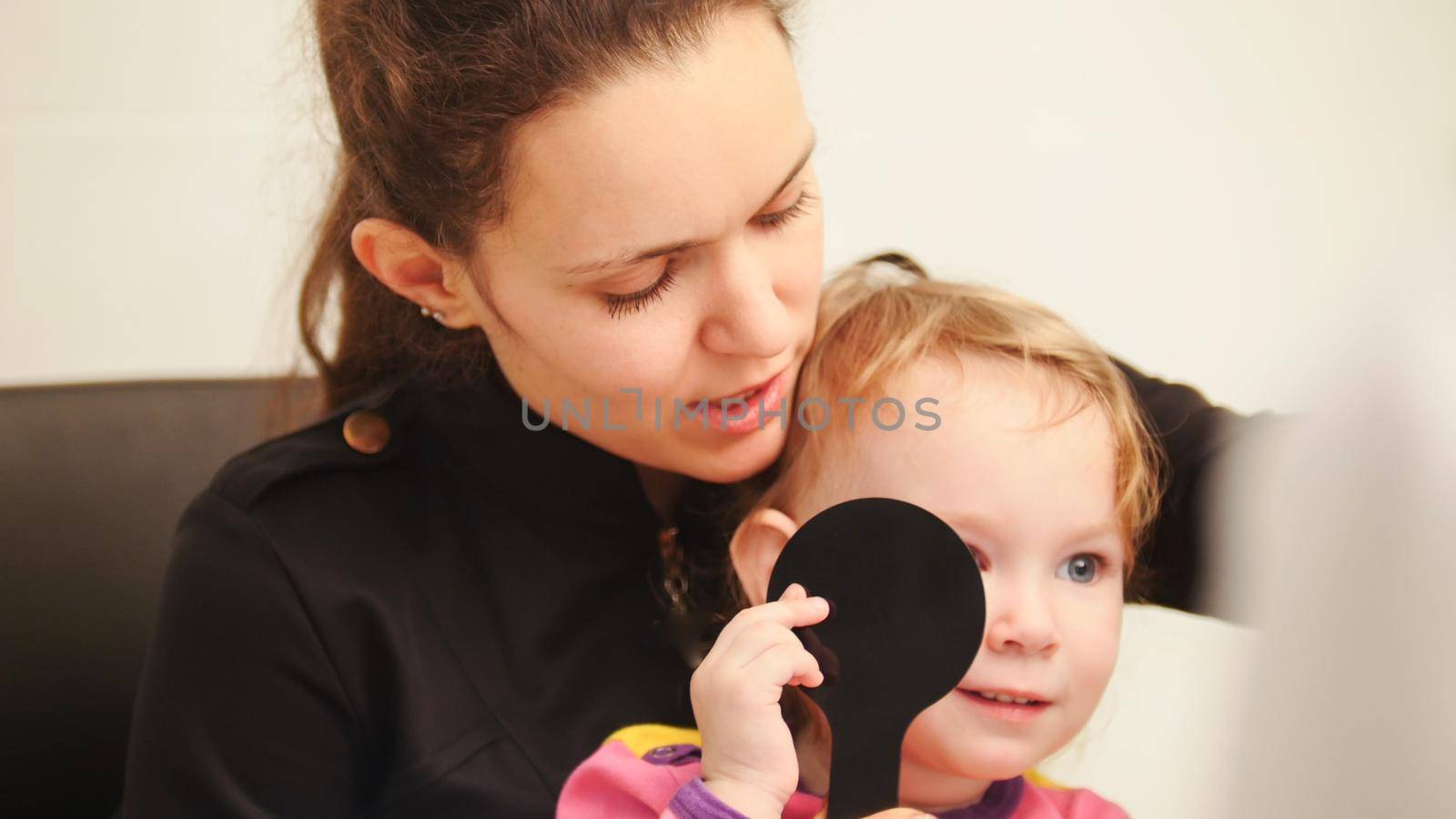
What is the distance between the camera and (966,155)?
1389 millimetres

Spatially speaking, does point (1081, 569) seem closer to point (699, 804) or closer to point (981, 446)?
point (981, 446)

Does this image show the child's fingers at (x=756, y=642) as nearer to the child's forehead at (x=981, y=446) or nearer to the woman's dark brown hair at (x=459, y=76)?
the child's forehead at (x=981, y=446)

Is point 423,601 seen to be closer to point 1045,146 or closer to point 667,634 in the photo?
point 667,634

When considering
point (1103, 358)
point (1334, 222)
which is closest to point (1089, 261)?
point (1334, 222)

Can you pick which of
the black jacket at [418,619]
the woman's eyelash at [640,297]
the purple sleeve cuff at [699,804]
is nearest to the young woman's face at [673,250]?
the woman's eyelash at [640,297]

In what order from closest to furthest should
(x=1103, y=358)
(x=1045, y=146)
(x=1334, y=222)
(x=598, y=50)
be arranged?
(x=598, y=50)
(x=1103, y=358)
(x=1334, y=222)
(x=1045, y=146)

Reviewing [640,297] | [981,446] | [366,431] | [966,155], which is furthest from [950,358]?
[966,155]

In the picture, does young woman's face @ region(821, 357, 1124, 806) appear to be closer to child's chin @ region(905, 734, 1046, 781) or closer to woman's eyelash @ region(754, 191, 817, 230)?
child's chin @ region(905, 734, 1046, 781)

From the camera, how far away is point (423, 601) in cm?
75

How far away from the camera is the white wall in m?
1.28

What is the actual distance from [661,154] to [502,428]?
0.27 metres

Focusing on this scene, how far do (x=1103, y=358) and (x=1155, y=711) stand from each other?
22 cm

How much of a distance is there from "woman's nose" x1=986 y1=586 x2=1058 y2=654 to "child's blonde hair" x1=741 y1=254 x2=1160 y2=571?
10 cm

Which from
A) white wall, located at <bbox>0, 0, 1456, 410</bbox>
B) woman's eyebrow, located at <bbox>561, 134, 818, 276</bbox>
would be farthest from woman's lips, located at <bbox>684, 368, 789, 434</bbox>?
white wall, located at <bbox>0, 0, 1456, 410</bbox>
